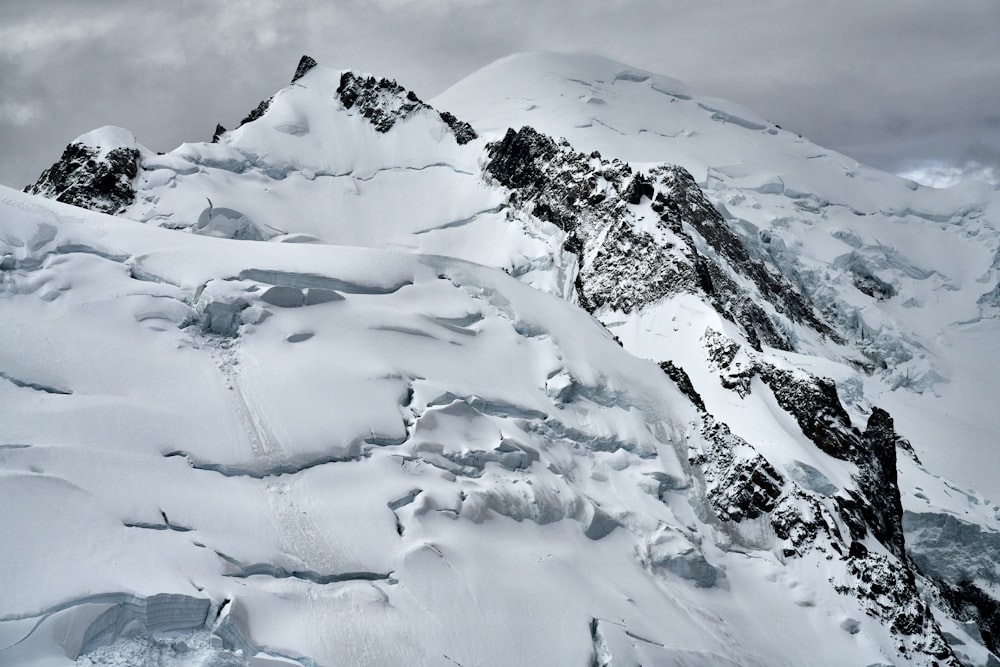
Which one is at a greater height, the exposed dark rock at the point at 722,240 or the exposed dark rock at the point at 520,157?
the exposed dark rock at the point at 520,157

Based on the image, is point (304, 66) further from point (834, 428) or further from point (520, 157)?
point (834, 428)

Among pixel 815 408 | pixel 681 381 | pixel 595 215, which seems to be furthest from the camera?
pixel 595 215

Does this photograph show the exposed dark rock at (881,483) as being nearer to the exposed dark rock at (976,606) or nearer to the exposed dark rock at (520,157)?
the exposed dark rock at (976,606)

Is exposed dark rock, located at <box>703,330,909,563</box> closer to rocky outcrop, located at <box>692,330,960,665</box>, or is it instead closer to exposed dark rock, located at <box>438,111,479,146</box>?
rocky outcrop, located at <box>692,330,960,665</box>

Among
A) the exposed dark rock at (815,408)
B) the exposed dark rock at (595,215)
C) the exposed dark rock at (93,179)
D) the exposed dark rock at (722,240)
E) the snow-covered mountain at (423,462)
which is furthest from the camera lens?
the exposed dark rock at (722,240)

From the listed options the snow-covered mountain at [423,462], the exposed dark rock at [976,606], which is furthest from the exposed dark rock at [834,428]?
the exposed dark rock at [976,606]

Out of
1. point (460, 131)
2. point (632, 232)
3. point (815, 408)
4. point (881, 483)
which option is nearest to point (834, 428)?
point (815, 408)
